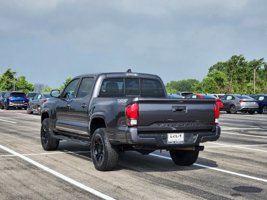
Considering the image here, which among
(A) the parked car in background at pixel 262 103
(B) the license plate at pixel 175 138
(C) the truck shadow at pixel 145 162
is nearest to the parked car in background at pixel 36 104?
(A) the parked car in background at pixel 262 103

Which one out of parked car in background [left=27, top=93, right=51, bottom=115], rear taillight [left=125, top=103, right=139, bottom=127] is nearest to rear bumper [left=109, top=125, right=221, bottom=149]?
rear taillight [left=125, top=103, right=139, bottom=127]

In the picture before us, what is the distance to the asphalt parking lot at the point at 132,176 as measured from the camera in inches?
260

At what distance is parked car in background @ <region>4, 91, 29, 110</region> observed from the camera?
40753 mm

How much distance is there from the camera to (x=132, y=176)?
26.2ft

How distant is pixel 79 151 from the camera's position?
11359 millimetres

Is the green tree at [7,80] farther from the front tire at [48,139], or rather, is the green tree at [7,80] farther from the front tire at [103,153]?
the front tire at [103,153]

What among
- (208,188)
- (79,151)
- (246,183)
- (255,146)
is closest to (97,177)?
(208,188)

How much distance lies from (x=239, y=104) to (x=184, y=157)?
28.0 m

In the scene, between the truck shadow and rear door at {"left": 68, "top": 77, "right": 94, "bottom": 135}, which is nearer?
the truck shadow

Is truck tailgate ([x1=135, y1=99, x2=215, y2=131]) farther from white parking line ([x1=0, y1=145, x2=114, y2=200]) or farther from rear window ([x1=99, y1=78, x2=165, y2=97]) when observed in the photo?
rear window ([x1=99, y1=78, x2=165, y2=97])

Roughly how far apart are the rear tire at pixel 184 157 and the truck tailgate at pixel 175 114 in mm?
897

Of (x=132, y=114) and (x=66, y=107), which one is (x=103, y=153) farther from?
(x=66, y=107)

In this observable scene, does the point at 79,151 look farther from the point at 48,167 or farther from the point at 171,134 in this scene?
the point at 171,134

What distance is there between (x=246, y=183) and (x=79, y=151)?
509 cm
